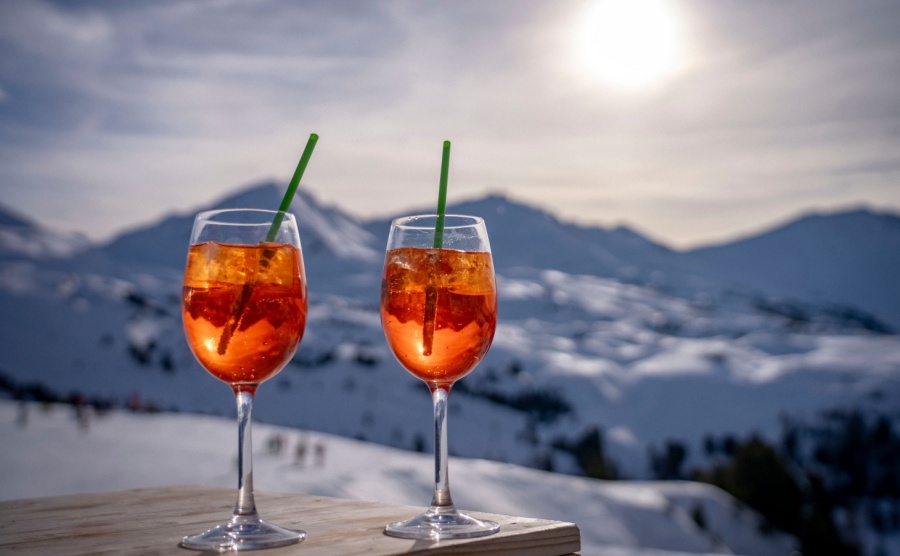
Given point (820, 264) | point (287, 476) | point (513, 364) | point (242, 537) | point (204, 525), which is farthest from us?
point (820, 264)

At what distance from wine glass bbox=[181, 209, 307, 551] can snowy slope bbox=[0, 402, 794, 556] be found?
55.3 feet

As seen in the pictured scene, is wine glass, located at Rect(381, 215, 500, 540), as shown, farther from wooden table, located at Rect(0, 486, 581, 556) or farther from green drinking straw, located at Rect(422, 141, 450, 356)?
wooden table, located at Rect(0, 486, 581, 556)

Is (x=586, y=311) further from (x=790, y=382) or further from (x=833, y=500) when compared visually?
(x=833, y=500)

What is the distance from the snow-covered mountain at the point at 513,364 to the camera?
212 feet

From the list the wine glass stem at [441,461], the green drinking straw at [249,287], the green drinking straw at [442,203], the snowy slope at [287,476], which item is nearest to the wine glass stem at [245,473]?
the green drinking straw at [249,287]

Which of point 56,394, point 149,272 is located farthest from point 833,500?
point 149,272

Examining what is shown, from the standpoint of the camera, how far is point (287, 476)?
73.1ft

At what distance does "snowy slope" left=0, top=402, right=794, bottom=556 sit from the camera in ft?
66.9

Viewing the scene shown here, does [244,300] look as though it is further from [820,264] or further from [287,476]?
[820,264]

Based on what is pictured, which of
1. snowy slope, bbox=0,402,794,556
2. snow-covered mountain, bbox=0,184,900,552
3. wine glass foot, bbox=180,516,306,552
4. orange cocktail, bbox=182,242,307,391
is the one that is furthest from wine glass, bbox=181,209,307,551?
snow-covered mountain, bbox=0,184,900,552

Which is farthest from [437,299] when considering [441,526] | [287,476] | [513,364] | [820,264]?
[820,264]

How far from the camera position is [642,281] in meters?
138

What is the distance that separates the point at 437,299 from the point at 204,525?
593 millimetres

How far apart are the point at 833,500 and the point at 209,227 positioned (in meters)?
65.2
